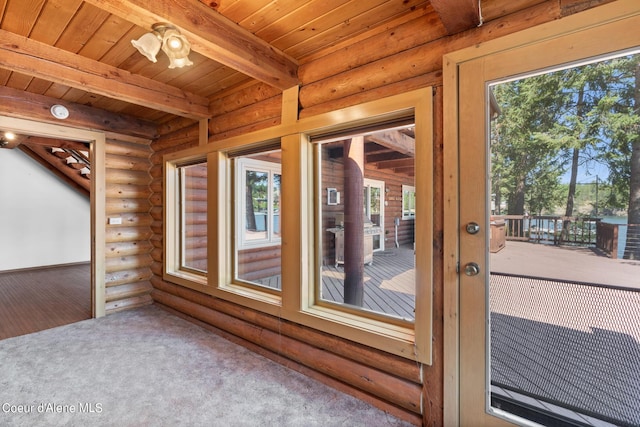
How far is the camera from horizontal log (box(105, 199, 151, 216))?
3621mm

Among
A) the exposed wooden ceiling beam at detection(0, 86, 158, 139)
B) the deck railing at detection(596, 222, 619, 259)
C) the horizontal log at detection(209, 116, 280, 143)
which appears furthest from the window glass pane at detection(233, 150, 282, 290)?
the deck railing at detection(596, 222, 619, 259)

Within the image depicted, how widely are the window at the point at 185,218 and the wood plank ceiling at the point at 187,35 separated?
3.60ft

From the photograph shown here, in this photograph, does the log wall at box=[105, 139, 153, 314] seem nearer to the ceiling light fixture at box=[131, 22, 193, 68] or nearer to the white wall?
the ceiling light fixture at box=[131, 22, 193, 68]

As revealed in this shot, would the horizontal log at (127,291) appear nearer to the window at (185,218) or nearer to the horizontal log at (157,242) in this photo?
the horizontal log at (157,242)

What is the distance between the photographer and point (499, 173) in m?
1.54

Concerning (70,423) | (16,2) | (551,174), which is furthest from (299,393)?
(16,2)

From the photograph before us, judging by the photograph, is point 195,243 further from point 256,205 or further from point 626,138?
point 626,138

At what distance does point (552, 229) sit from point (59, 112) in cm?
Answer: 456

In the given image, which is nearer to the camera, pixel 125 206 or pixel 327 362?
pixel 327 362

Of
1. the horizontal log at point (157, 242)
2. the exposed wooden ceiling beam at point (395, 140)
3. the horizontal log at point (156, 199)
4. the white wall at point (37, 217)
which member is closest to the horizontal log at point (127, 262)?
the horizontal log at point (157, 242)

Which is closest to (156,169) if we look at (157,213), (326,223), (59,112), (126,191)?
(126,191)

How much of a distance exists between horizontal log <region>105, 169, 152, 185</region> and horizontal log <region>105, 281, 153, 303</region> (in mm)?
1354

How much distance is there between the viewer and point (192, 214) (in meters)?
3.81

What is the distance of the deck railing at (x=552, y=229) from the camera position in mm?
1381
